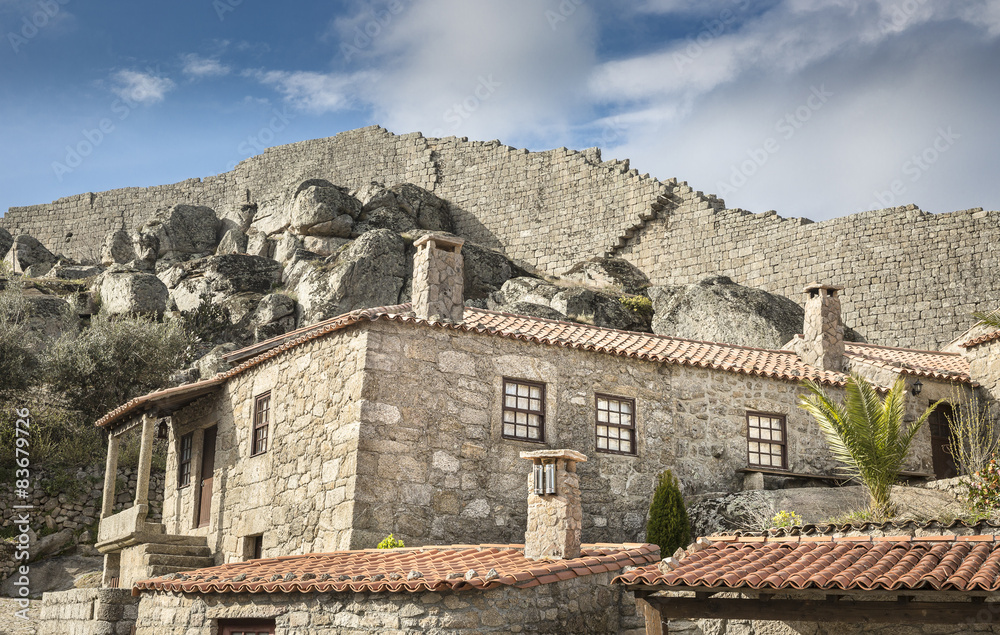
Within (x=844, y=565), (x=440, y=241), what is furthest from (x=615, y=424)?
(x=844, y=565)

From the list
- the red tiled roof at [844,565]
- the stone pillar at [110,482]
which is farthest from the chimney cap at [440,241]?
the red tiled roof at [844,565]

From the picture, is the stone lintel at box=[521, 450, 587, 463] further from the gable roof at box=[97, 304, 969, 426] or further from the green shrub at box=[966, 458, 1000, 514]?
the green shrub at box=[966, 458, 1000, 514]

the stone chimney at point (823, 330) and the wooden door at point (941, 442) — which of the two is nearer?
the wooden door at point (941, 442)

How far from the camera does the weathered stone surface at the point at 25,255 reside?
37.9m

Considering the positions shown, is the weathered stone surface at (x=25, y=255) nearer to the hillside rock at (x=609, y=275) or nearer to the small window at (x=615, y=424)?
the hillside rock at (x=609, y=275)

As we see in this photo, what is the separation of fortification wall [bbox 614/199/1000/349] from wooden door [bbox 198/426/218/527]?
18.6 metres

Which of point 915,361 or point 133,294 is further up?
point 133,294

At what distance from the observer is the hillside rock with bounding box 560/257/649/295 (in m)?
33.3

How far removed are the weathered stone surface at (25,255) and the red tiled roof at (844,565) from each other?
108ft

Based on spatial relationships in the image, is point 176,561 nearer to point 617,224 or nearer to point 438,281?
point 438,281

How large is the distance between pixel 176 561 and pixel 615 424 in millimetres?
8176

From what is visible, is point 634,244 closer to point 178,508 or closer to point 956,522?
point 178,508

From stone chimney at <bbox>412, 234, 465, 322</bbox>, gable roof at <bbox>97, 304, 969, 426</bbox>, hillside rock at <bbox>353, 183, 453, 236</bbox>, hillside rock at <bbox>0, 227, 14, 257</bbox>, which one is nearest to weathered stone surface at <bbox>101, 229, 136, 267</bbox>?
hillside rock at <bbox>0, 227, 14, 257</bbox>

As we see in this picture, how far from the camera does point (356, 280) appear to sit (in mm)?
28312
